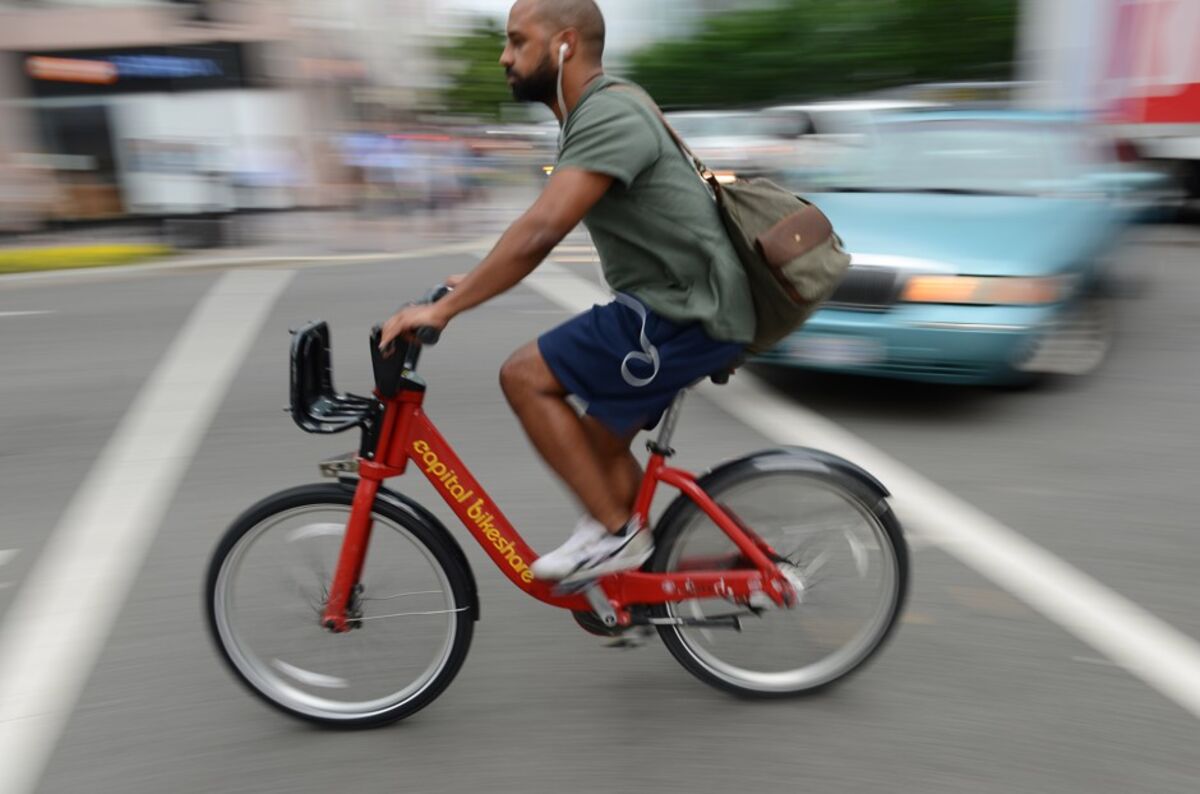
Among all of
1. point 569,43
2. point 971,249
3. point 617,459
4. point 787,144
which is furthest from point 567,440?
point 787,144

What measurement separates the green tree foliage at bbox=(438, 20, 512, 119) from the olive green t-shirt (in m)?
69.3

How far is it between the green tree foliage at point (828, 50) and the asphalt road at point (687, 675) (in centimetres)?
3626

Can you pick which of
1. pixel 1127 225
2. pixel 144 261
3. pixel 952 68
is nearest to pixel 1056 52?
pixel 1127 225

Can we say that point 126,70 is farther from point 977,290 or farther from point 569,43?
point 569,43

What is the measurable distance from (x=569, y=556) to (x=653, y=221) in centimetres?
95

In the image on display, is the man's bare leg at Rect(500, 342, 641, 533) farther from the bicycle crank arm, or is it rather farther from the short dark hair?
the short dark hair

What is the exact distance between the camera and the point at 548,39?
2621mm

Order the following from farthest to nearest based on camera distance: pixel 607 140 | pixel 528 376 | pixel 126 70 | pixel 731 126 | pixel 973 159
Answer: pixel 126 70
pixel 731 126
pixel 973 159
pixel 528 376
pixel 607 140

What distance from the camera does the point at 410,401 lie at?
9.51 feet

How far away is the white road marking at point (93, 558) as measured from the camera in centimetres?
315

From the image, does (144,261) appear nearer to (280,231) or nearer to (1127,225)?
(280,231)

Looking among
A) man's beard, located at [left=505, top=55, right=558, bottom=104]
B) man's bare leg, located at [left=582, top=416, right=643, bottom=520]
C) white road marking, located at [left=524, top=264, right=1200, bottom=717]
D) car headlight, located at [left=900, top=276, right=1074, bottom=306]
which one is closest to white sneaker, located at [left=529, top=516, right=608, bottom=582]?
man's bare leg, located at [left=582, top=416, right=643, bottom=520]

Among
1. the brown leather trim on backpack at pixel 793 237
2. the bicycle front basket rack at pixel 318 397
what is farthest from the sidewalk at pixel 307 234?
the brown leather trim on backpack at pixel 793 237

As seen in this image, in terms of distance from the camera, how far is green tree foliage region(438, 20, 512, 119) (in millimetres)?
71125
